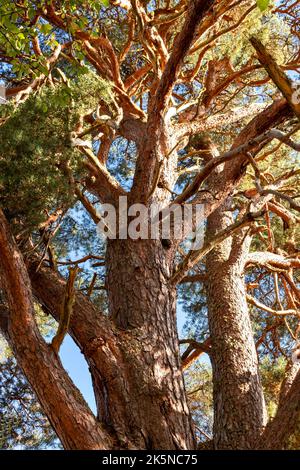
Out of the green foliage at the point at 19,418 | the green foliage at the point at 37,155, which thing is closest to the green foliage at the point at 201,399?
the green foliage at the point at 19,418

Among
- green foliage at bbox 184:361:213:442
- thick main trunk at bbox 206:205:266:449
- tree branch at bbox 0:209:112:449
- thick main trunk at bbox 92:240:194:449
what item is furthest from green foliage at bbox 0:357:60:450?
tree branch at bbox 0:209:112:449

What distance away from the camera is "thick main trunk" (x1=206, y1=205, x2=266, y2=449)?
3539 mm

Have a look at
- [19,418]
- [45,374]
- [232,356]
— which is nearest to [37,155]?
[45,374]

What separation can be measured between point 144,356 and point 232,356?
1112mm

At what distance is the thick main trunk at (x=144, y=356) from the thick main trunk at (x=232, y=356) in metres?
0.62

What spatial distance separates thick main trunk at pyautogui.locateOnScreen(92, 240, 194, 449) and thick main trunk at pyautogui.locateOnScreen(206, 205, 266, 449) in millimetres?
617

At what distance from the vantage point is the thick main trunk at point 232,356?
139 inches

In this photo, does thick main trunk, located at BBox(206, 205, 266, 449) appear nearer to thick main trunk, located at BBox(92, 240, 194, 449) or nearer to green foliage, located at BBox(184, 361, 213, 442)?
thick main trunk, located at BBox(92, 240, 194, 449)

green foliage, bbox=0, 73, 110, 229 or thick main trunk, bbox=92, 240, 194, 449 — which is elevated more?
green foliage, bbox=0, 73, 110, 229

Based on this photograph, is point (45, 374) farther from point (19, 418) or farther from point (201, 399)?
point (201, 399)

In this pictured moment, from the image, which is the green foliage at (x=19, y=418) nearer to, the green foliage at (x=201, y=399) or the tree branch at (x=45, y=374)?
Result: the green foliage at (x=201, y=399)

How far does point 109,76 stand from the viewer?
18.4 ft
